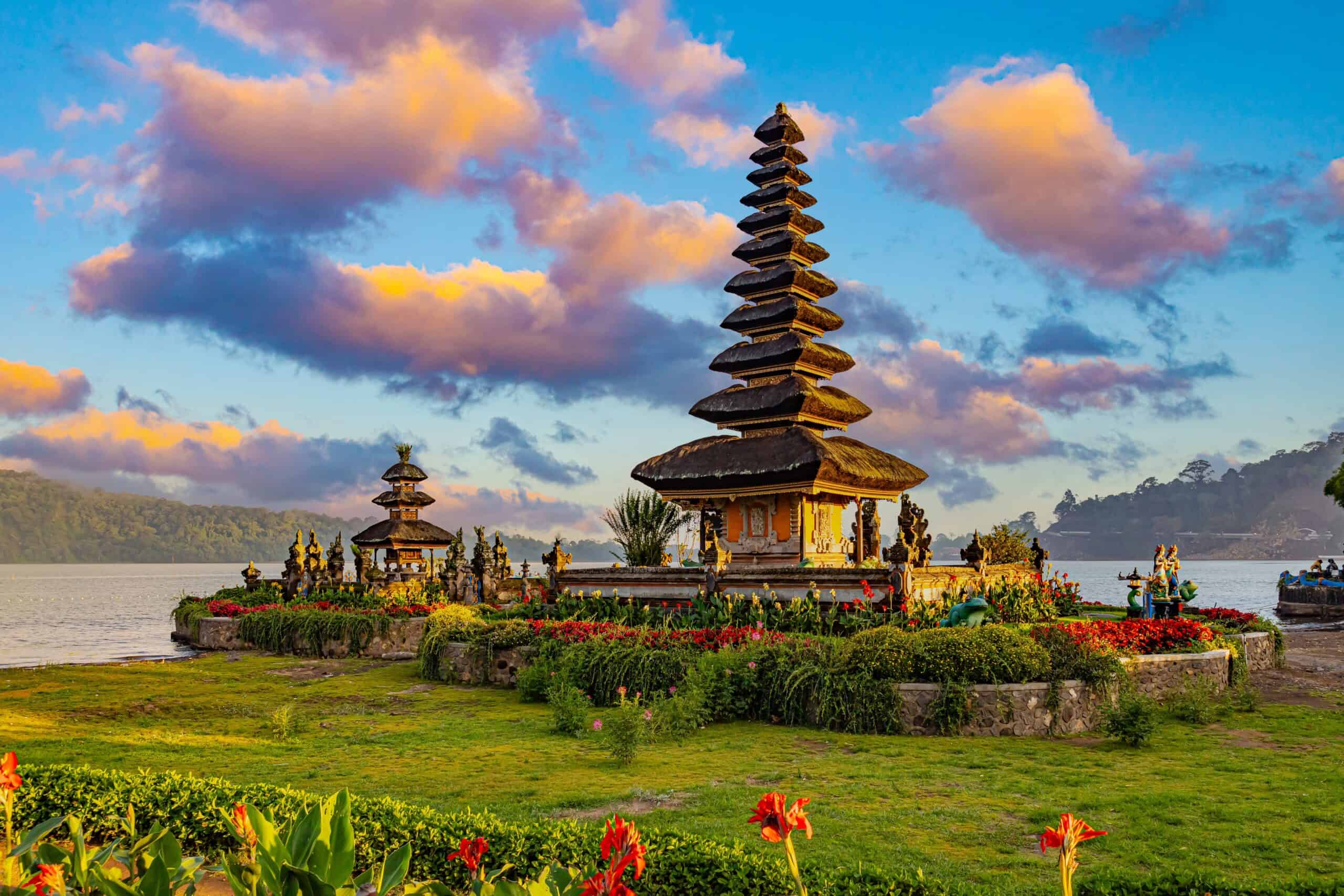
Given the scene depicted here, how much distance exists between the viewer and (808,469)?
28531 millimetres

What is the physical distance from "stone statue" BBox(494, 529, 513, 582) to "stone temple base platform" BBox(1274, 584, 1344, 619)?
4338cm

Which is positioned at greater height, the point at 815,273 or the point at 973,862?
the point at 815,273

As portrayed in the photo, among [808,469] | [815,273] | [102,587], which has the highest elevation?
[815,273]

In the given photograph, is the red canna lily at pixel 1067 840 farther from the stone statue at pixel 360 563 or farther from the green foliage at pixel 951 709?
the stone statue at pixel 360 563

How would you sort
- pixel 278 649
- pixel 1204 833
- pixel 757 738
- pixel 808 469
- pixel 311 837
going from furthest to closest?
1. pixel 808 469
2. pixel 278 649
3. pixel 757 738
4. pixel 1204 833
5. pixel 311 837

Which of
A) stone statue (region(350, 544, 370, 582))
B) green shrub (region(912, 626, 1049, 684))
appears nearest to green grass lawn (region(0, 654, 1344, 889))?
green shrub (region(912, 626, 1049, 684))

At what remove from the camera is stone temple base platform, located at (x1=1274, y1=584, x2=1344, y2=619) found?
4919cm

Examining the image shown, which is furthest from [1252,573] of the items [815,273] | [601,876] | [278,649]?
[601,876]

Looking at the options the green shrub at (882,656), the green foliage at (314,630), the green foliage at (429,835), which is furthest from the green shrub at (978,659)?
the green foliage at (314,630)

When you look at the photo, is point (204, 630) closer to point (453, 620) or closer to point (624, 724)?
point (453, 620)

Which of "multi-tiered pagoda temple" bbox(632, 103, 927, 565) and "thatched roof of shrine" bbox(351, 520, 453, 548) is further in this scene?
"thatched roof of shrine" bbox(351, 520, 453, 548)

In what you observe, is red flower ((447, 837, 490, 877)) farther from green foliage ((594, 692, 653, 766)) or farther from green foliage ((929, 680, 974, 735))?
green foliage ((929, 680, 974, 735))

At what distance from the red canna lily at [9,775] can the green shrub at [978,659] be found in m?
10.8

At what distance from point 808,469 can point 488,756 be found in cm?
1881
